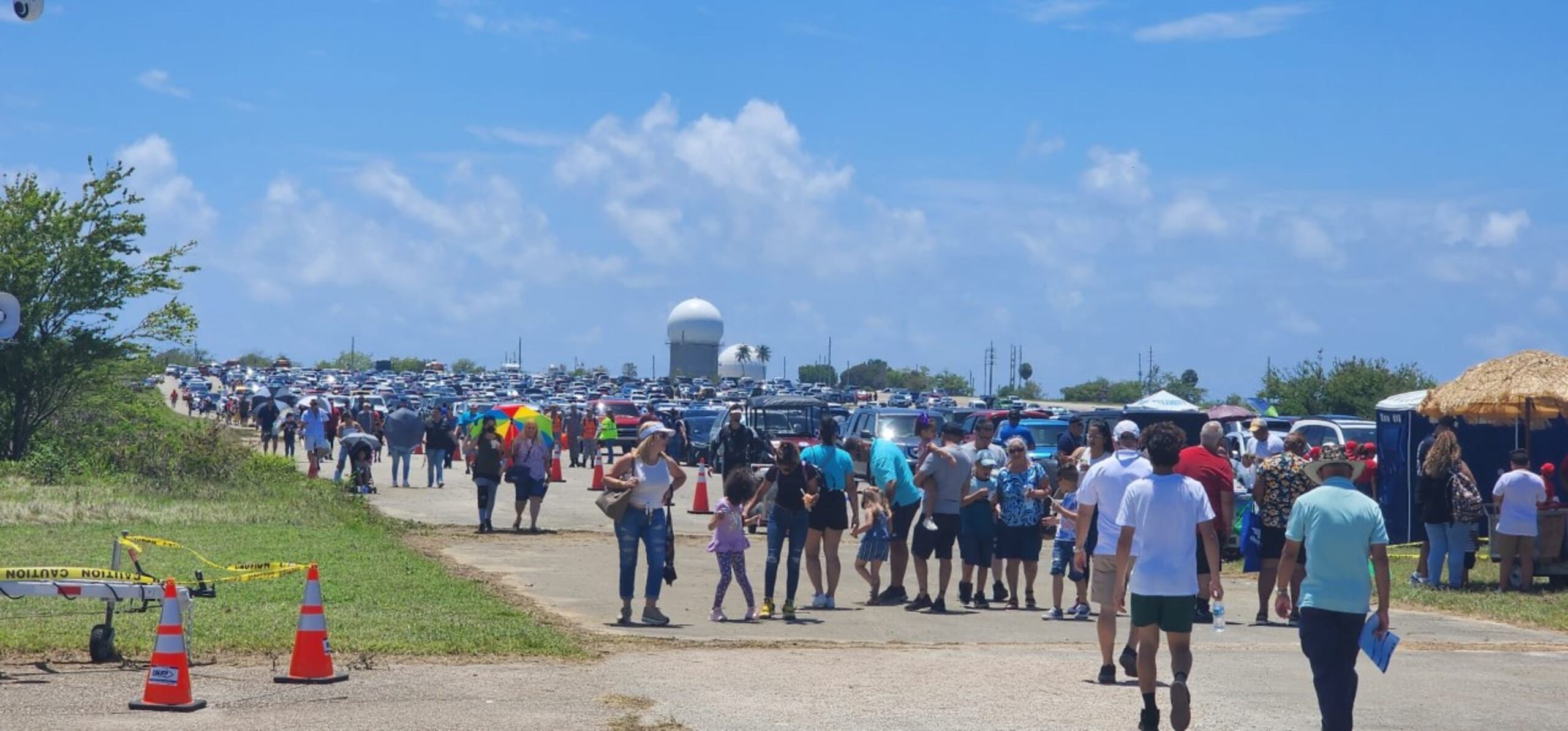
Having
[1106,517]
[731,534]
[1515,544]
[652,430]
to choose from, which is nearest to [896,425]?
[1515,544]

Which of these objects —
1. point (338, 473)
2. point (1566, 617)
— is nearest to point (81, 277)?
point (338, 473)

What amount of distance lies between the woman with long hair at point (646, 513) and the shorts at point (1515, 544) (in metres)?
9.18

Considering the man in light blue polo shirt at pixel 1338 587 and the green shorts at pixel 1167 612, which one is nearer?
the man in light blue polo shirt at pixel 1338 587

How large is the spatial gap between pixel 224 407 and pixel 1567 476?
60.9 meters

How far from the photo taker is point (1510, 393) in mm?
19312

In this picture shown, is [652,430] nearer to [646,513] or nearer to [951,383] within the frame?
[646,513]

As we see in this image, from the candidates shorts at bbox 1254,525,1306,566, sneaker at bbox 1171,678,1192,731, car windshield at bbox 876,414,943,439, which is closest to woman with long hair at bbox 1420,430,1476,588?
shorts at bbox 1254,525,1306,566

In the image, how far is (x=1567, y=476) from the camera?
18.4 meters

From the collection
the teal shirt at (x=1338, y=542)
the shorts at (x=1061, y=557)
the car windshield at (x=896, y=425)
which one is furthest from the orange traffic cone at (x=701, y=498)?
the teal shirt at (x=1338, y=542)

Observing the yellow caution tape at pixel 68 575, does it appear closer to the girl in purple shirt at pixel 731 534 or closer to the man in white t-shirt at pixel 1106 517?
the girl in purple shirt at pixel 731 534

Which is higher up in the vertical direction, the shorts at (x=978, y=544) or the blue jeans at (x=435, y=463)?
the blue jeans at (x=435, y=463)

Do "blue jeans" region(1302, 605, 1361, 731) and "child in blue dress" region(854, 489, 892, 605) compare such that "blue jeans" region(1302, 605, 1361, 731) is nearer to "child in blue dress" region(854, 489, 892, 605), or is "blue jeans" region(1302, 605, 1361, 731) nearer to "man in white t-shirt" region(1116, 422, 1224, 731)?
"man in white t-shirt" region(1116, 422, 1224, 731)

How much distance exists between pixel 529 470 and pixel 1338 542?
50.7 ft

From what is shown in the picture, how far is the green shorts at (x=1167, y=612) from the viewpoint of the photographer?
881cm
